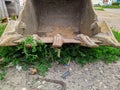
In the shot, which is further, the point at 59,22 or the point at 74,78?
the point at 59,22

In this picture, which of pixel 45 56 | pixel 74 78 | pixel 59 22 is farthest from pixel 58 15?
pixel 74 78

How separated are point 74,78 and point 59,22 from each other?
1350mm

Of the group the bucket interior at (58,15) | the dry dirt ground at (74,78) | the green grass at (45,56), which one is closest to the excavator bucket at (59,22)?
the bucket interior at (58,15)

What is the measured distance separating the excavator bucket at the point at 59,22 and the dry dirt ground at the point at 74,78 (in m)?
0.35

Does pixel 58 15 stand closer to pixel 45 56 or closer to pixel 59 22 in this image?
pixel 59 22

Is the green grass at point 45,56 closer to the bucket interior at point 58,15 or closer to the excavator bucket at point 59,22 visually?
the excavator bucket at point 59,22

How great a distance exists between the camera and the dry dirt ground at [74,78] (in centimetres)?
216

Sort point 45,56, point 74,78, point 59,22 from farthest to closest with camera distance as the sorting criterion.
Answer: point 59,22 → point 45,56 → point 74,78

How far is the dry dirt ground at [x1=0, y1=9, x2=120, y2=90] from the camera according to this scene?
216cm

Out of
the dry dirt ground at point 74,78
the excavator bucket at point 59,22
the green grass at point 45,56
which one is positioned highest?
the excavator bucket at point 59,22

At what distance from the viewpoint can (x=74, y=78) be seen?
228 centimetres

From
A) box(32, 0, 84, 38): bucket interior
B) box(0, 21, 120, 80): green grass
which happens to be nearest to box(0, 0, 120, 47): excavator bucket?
box(32, 0, 84, 38): bucket interior

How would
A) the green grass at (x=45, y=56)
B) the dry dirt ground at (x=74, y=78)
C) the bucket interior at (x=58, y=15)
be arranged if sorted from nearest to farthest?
the dry dirt ground at (x=74, y=78), the green grass at (x=45, y=56), the bucket interior at (x=58, y=15)

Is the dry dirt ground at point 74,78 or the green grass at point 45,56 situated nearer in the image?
the dry dirt ground at point 74,78
